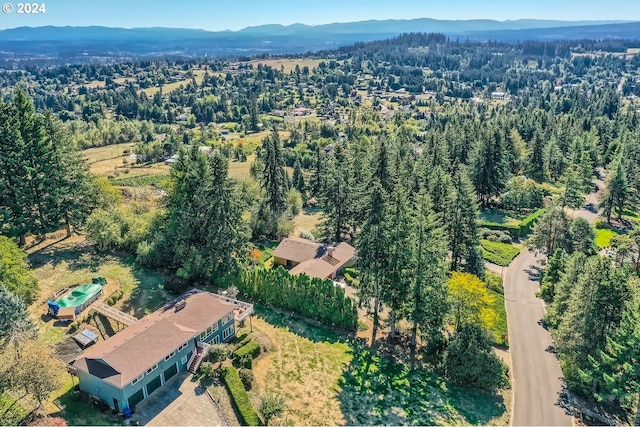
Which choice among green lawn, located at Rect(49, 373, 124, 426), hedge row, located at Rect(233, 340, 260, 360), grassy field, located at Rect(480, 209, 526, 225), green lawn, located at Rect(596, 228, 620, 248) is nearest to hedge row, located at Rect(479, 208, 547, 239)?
grassy field, located at Rect(480, 209, 526, 225)

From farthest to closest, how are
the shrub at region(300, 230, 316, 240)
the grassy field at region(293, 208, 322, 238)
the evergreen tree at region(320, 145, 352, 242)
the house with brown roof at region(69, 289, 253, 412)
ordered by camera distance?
the grassy field at region(293, 208, 322, 238)
the shrub at region(300, 230, 316, 240)
the evergreen tree at region(320, 145, 352, 242)
the house with brown roof at region(69, 289, 253, 412)

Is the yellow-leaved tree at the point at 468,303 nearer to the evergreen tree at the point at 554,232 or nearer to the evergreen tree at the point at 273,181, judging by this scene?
the evergreen tree at the point at 554,232

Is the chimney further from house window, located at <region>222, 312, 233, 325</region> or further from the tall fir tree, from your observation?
the tall fir tree

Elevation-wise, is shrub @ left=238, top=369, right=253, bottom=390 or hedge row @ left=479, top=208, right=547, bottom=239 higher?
shrub @ left=238, top=369, right=253, bottom=390

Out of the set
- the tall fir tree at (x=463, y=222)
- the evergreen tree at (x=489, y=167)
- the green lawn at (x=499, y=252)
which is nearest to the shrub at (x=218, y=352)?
the tall fir tree at (x=463, y=222)

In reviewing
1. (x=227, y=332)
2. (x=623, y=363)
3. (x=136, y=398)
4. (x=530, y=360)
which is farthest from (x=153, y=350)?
(x=623, y=363)

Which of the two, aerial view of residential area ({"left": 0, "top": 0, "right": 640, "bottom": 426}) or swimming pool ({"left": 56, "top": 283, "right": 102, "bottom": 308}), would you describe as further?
swimming pool ({"left": 56, "top": 283, "right": 102, "bottom": 308})
